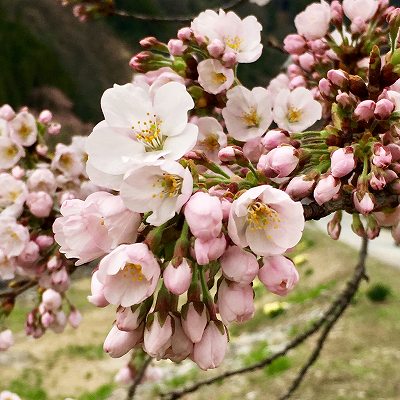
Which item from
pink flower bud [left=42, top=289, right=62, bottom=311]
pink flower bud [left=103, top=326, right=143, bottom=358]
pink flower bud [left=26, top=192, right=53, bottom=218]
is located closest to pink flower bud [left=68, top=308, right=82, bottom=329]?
pink flower bud [left=42, top=289, right=62, bottom=311]

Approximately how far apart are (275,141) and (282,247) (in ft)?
0.69

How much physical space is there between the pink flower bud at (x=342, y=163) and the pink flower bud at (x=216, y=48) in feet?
1.11

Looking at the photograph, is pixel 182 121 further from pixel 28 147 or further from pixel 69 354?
pixel 69 354

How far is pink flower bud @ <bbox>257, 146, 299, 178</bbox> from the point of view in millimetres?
828

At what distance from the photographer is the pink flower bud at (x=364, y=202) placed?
81 cm

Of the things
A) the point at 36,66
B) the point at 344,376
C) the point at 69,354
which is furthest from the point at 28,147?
the point at 36,66

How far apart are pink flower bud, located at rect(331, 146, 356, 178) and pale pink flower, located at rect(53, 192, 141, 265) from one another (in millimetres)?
276

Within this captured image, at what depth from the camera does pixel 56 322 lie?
70.9 inches

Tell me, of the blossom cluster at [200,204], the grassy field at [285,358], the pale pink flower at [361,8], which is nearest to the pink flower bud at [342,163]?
the blossom cluster at [200,204]

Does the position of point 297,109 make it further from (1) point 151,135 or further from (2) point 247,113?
(1) point 151,135

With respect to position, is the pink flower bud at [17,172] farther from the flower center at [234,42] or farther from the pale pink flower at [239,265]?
the pale pink flower at [239,265]

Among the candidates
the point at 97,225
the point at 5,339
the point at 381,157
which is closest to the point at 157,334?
the point at 97,225

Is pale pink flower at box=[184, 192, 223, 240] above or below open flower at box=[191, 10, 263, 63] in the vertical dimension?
above

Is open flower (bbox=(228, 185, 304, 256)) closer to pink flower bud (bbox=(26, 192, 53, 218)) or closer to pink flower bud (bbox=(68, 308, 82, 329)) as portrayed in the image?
pink flower bud (bbox=(26, 192, 53, 218))
